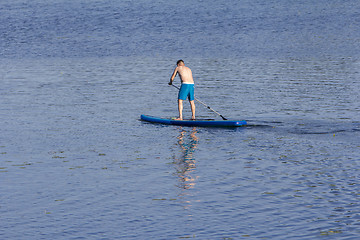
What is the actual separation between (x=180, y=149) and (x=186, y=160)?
1.35 meters

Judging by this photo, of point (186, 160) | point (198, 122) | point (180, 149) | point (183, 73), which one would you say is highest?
point (183, 73)

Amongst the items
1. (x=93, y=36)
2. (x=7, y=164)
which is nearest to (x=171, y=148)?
(x=7, y=164)

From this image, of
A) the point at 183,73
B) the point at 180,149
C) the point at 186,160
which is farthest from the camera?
the point at 183,73

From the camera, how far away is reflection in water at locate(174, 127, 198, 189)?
12969mm

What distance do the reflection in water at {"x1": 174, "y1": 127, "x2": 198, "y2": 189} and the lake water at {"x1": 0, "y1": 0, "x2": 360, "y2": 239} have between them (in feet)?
0.15

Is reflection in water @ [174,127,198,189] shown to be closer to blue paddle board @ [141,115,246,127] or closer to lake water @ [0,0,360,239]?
lake water @ [0,0,360,239]

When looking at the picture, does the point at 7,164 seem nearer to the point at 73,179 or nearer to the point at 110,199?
the point at 73,179

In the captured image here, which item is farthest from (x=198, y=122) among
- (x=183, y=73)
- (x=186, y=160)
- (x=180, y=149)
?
(x=186, y=160)

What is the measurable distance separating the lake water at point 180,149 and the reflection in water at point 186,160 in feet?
0.15

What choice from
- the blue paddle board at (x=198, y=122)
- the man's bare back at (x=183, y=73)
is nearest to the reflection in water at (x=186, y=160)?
the blue paddle board at (x=198, y=122)

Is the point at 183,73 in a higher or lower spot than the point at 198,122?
higher

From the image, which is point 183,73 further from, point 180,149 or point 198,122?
point 180,149

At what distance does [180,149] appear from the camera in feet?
53.4

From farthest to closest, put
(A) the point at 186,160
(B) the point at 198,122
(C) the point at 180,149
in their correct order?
(B) the point at 198,122 → (C) the point at 180,149 → (A) the point at 186,160
